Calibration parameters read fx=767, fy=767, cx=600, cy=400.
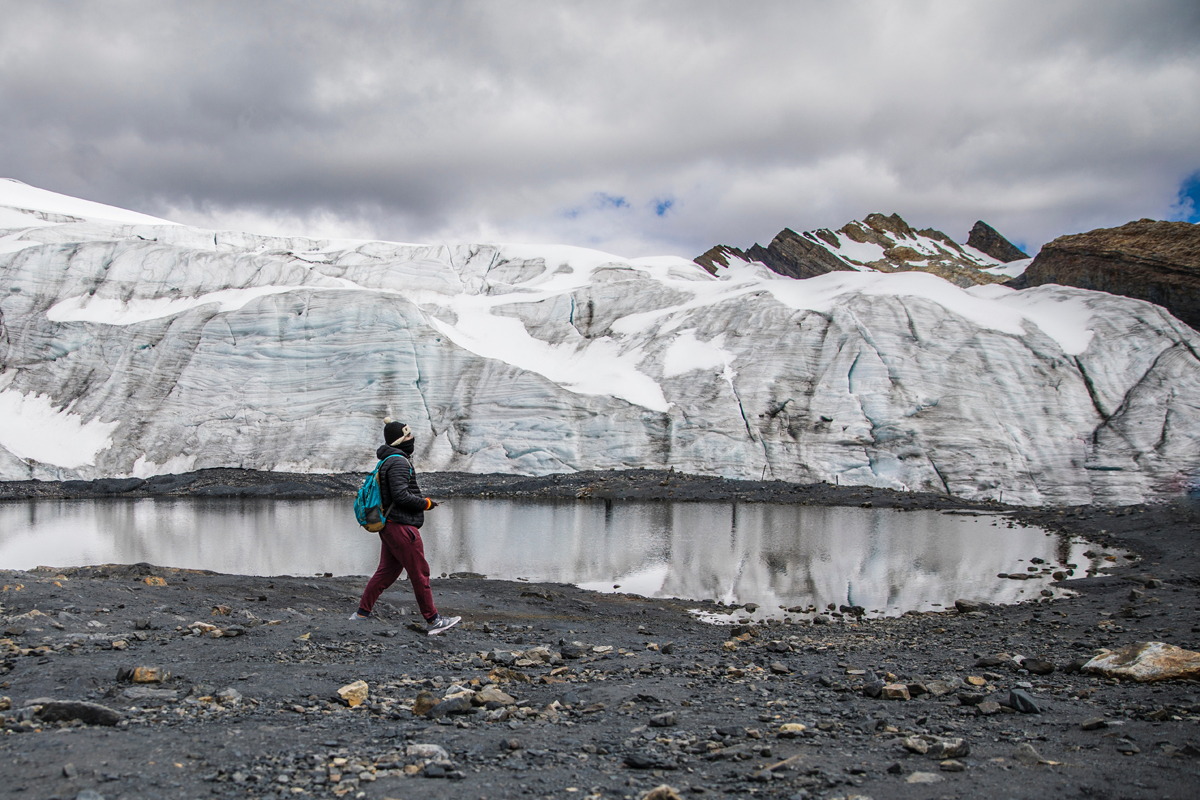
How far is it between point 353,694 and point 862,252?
10019 cm

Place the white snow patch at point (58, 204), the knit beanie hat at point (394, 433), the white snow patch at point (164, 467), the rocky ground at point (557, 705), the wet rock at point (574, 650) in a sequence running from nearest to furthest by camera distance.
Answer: the rocky ground at point (557, 705), the wet rock at point (574, 650), the knit beanie hat at point (394, 433), the white snow patch at point (164, 467), the white snow patch at point (58, 204)

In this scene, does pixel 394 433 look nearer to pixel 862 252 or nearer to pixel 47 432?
pixel 47 432

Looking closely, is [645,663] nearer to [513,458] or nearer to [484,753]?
[484,753]

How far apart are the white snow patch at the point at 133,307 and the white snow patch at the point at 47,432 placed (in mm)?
4304

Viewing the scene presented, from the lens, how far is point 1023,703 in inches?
173

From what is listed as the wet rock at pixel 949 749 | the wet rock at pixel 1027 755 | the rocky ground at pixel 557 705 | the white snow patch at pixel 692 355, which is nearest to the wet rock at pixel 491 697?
the rocky ground at pixel 557 705

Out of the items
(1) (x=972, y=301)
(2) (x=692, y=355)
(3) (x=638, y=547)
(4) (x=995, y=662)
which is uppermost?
(1) (x=972, y=301)

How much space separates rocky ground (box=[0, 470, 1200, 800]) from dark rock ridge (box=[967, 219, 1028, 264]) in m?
106

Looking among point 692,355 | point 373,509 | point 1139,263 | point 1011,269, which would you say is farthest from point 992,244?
point 373,509

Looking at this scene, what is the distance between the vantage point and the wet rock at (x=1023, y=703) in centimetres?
435

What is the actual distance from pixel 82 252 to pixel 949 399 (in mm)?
45007

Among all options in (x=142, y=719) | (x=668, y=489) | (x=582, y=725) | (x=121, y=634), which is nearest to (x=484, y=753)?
(x=582, y=725)

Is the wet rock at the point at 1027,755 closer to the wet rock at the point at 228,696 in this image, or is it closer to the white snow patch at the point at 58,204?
the wet rock at the point at 228,696

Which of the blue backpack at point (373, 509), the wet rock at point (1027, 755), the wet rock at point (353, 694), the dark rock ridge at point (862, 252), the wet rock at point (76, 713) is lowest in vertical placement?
the wet rock at point (353, 694)
